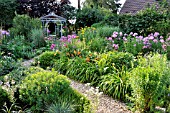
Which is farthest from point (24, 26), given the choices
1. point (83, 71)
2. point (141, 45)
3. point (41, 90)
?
point (41, 90)

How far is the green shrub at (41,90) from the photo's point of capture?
3252 mm

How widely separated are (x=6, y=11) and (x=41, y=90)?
10781 millimetres

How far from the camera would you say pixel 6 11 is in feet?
42.7

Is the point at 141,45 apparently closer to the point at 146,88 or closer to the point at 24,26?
the point at 146,88

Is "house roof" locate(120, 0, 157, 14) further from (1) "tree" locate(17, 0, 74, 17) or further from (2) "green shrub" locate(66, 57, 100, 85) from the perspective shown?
(2) "green shrub" locate(66, 57, 100, 85)

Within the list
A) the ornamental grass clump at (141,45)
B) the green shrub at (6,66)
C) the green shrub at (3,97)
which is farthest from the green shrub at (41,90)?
the ornamental grass clump at (141,45)

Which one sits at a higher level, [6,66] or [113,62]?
[113,62]

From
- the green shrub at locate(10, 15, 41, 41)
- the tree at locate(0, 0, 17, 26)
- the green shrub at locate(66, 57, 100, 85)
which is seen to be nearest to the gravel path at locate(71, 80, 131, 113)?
the green shrub at locate(66, 57, 100, 85)

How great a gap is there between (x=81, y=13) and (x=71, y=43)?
7.05 m

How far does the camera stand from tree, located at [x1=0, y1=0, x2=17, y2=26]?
1286 cm

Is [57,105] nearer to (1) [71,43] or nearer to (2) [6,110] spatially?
(2) [6,110]

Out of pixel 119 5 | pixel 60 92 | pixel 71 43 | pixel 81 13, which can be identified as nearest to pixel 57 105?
pixel 60 92

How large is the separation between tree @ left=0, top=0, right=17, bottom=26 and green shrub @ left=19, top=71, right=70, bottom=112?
1017cm

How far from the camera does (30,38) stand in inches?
365
